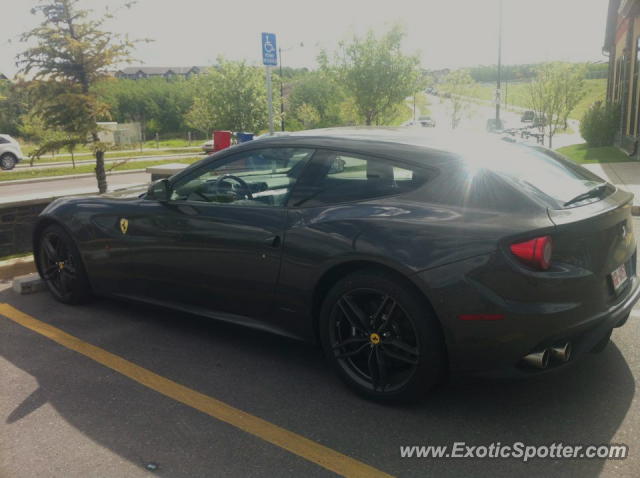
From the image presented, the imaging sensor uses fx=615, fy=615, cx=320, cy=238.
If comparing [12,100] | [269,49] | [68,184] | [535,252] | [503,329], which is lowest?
[68,184]

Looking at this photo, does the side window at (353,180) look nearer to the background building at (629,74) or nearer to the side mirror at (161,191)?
the side mirror at (161,191)

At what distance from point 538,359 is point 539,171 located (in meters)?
1.09

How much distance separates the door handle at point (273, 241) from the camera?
12.0 ft

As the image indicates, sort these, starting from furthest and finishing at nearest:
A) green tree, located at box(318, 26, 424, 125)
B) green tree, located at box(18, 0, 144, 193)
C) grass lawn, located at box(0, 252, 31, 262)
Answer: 1. green tree, located at box(318, 26, 424, 125)
2. green tree, located at box(18, 0, 144, 193)
3. grass lawn, located at box(0, 252, 31, 262)

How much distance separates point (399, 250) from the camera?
3137 mm

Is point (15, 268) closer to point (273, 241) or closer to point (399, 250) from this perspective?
point (273, 241)

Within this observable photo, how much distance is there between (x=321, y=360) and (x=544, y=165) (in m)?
1.84

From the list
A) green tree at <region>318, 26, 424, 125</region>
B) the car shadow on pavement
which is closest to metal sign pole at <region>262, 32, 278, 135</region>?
the car shadow on pavement

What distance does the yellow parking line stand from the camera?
110 inches

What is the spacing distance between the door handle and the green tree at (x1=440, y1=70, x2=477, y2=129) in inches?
1749

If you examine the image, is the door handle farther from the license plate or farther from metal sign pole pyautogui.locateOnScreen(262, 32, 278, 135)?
metal sign pole pyautogui.locateOnScreen(262, 32, 278, 135)

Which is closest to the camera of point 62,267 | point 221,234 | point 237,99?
point 221,234

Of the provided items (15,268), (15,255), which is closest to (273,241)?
(15,268)

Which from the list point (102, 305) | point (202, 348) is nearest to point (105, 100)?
point (102, 305)
